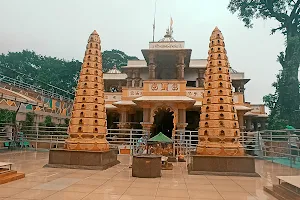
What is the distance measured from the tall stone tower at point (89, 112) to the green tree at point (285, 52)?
19.9m

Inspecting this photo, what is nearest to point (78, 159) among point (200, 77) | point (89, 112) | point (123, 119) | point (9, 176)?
point (89, 112)

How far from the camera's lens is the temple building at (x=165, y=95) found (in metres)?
16.1

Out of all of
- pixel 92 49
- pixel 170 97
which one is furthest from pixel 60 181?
pixel 170 97

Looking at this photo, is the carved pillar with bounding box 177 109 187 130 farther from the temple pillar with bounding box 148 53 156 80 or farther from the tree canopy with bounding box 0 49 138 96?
the tree canopy with bounding box 0 49 138 96

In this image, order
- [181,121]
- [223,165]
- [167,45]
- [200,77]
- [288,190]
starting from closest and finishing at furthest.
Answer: [288,190] < [223,165] < [181,121] < [167,45] < [200,77]

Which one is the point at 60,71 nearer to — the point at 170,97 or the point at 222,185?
the point at 170,97

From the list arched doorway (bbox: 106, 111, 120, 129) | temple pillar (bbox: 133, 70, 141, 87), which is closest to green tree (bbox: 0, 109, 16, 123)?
arched doorway (bbox: 106, 111, 120, 129)

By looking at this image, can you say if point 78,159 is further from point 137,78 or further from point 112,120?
point 137,78

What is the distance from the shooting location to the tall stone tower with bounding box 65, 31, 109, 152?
9469mm

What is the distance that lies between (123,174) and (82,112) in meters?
2.93

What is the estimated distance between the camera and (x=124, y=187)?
20.4ft

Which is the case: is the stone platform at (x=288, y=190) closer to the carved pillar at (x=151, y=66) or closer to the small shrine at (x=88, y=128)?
the small shrine at (x=88, y=128)

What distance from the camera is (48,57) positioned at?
50375 millimetres

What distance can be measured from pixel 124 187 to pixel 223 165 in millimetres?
3724
